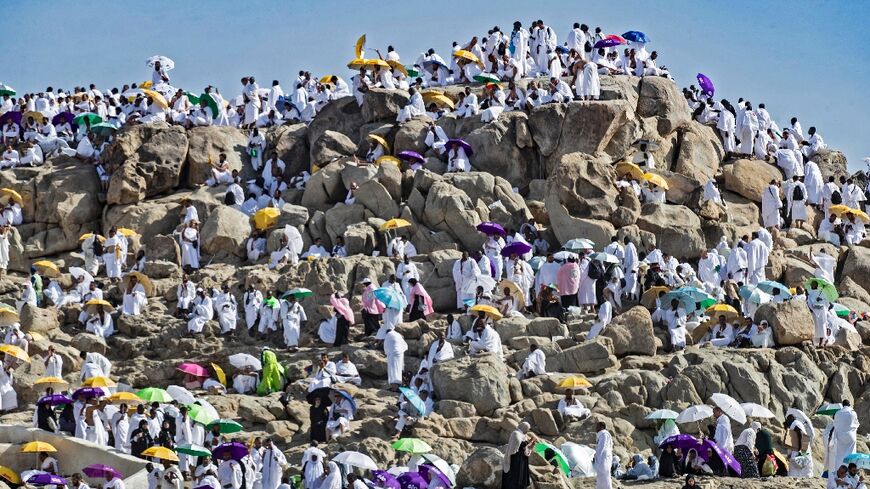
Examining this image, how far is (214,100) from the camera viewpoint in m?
46.5

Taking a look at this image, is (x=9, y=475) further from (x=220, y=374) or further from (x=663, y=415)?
(x=663, y=415)

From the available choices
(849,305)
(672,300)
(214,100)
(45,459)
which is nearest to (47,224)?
(214,100)

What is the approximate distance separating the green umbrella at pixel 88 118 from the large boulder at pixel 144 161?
1351 millimetres

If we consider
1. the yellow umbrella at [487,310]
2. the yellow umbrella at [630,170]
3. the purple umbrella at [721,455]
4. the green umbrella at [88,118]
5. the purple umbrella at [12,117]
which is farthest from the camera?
the purple umbrella at [12,117]

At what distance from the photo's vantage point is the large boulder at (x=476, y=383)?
3203cm

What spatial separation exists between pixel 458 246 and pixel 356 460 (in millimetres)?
13133

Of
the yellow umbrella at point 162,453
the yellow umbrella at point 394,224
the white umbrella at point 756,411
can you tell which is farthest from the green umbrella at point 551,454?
the yellow umbrella at point 394,224

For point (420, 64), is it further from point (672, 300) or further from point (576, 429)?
point (576, 429)

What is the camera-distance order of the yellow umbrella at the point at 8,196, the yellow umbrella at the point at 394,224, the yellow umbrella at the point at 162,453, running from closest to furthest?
the yellow umbrella at the point at 162,453, the yellow umbrella at the point at 394,224, the yellow umbrella at the point at 8,196

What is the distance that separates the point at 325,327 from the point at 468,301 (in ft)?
10.8

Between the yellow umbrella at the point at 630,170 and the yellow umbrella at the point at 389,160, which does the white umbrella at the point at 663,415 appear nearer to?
the yellow umbrella at the point at 630,170

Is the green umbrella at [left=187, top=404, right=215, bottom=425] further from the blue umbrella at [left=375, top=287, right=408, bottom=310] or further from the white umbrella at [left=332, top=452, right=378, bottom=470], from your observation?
the blue umbrella at [left=375, top=287, right=408, bottom=310]

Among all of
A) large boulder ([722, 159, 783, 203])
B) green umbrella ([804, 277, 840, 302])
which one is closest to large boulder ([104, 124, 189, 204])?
large boulder ([722, 159, 783, 203])

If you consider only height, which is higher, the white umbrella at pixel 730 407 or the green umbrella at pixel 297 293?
the green umbrella at pixel 297 293
